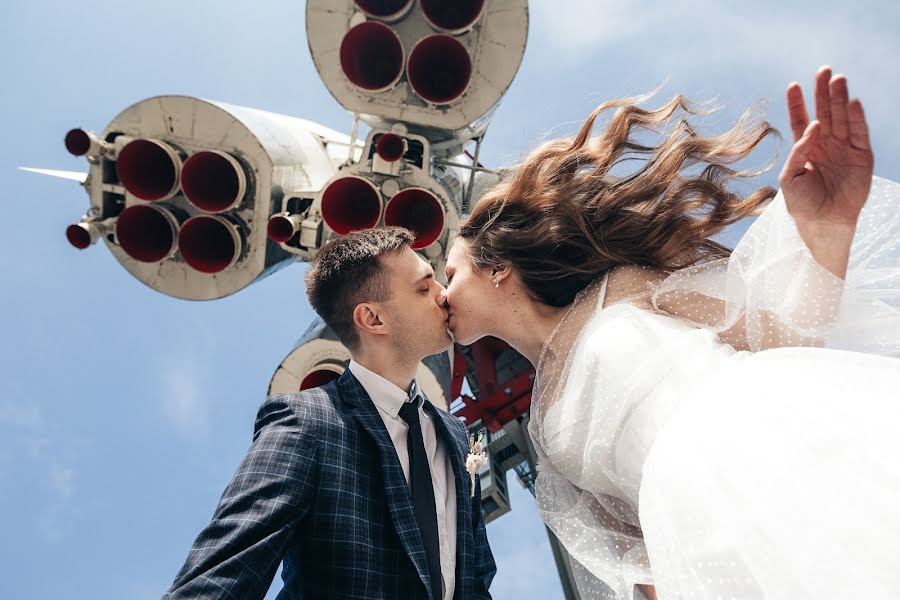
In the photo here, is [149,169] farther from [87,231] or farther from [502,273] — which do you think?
[502,273]

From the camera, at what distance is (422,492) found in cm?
227

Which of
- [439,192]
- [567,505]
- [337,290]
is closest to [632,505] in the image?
[567,505]

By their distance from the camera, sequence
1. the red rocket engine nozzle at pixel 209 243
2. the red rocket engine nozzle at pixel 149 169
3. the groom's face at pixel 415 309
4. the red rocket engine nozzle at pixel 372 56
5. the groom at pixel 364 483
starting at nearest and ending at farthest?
the groom at pixel 364 483, the groom's face at pixel 415 309, the red rocket engine nozzle at pixel 149 169, the red rocket engine nozzle at pixel 209 243, the red rocket engine nozzle at pixel 372 56

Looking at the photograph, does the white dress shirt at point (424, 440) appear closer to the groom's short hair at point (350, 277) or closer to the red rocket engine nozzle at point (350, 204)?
the groom's short hair at point (350, 277)

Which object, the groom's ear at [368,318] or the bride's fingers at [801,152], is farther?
the groom's ear at [368,318]

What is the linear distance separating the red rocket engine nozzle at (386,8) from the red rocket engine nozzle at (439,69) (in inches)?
15.4

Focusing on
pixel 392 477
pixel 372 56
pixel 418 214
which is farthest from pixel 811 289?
pixel 372 56

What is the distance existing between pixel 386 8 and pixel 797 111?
573 centimetres

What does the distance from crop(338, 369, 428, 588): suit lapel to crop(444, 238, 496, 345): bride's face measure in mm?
481

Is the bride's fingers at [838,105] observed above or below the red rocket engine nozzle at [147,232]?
above

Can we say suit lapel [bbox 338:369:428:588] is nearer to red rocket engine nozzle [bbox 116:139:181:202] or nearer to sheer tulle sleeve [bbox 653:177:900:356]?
sheer tulle sleeve [bbox 653:177:900:356]

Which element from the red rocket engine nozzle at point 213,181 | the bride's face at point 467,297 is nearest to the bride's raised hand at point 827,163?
the bride's face at point 467,297

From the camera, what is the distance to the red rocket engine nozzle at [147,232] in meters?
5.97

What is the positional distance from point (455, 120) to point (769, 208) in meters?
5.22
